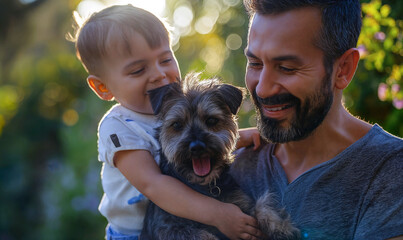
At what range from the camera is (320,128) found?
10.3 feet

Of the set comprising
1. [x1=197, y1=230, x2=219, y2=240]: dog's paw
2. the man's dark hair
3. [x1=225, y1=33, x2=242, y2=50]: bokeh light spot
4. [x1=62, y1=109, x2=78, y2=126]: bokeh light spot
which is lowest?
[x1=62, y1=109, x2=78, y2=126]: bokeh light spot

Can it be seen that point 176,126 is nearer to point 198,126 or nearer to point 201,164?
point 198,126

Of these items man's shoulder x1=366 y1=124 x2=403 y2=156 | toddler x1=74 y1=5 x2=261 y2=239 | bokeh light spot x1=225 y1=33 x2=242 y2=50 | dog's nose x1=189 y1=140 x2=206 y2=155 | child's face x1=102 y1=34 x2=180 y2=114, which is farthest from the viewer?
bokeh light spot x1=225 y1=33 x2=242 y2=50

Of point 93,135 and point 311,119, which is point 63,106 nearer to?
point 93,135

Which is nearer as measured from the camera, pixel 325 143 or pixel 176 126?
pixel 325 143

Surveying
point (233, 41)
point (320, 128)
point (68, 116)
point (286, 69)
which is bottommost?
point (68, 116)

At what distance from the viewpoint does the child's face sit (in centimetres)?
345

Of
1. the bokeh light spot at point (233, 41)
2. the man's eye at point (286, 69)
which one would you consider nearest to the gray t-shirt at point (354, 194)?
the man's eye at point (286, 69)

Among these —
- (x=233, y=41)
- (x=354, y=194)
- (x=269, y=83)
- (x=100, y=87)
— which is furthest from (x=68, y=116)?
(x=354, y=194)

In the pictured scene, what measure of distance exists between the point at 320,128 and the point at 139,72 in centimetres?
154

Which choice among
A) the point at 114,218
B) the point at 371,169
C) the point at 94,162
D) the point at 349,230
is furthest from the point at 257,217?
the point at 94,162

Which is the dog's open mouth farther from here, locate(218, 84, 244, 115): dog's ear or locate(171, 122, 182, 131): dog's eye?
locate(218, 84, 244, 115): dog's ear

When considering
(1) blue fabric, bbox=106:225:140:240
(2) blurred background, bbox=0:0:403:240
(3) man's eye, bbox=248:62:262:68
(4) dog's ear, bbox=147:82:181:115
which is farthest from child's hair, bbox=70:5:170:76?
(2) blurred background, bbox=0:0:403:240

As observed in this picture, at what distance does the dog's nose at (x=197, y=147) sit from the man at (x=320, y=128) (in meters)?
0.49
